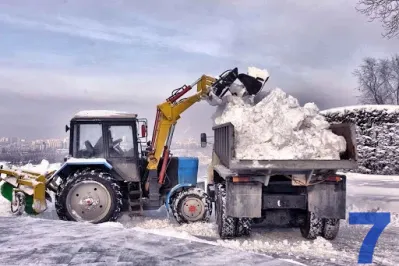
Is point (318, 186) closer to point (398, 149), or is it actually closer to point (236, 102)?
point (236, 102)

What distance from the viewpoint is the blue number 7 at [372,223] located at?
7.45 m

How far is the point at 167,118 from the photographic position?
34.6ft

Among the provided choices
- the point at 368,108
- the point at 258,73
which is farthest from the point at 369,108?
the point at 258,73

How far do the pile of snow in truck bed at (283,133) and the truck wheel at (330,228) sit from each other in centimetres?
112

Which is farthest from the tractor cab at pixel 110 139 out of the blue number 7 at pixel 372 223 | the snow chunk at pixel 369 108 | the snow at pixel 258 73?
the snow chunk at pixel 369 108

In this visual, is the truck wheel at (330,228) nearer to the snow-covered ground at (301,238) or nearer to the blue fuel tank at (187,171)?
the snow-covered ground at (301,238)

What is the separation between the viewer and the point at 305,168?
24.7 ft

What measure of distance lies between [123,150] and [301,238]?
4.26m

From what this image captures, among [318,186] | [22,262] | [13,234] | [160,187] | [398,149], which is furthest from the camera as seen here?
[398,149]

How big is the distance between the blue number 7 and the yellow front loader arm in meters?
4.42

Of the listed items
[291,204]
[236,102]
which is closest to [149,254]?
[291,204]

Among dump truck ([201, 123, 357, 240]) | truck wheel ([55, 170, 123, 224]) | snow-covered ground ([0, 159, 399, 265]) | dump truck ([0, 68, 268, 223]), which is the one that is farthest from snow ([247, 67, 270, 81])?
truck wheel ([55, 170, 123, 224])

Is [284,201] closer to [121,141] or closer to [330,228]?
[330,228]

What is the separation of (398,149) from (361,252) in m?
11.6
